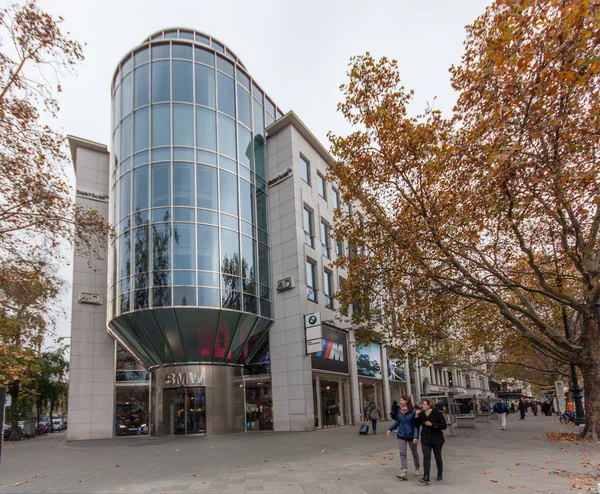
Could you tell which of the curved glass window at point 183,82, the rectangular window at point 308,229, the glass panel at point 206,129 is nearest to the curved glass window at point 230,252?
the glass panel at point 206,129

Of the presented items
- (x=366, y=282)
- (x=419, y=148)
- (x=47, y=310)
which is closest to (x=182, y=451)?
(x=47, y=310)

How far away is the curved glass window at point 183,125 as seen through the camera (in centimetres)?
2336

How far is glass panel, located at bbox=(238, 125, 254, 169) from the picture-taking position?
83.0 feet

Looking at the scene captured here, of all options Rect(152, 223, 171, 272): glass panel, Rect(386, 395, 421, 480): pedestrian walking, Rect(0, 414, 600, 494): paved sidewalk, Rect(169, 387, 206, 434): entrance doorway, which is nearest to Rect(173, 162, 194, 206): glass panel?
Rect(152, 223, 171, 272): glass panel

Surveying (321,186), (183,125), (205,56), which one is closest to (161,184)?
(183,125)

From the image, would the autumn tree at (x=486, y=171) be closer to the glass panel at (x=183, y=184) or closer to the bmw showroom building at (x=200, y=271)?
the bmw showroom building at (x=200, y=271)

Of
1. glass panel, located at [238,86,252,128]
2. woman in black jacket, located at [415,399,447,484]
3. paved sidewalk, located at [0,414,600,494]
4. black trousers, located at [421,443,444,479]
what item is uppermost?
glass panel, located at [238,86,252,128]

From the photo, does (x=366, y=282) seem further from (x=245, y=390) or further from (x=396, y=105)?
(x=245, y=390)

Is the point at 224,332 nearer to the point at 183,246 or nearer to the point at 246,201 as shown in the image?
the point at 183,246

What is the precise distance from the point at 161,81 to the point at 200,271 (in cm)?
1079

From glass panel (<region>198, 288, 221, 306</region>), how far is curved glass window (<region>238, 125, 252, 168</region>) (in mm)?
7654

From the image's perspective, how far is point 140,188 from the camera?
23.1 meters

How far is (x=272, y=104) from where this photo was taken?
3027 cm

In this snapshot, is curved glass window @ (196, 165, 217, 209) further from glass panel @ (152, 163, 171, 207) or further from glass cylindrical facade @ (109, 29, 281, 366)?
glass panel @ (152, 163, 171, 207)
